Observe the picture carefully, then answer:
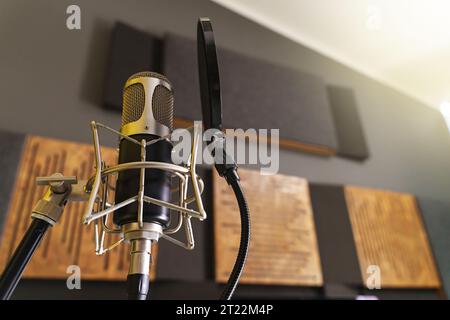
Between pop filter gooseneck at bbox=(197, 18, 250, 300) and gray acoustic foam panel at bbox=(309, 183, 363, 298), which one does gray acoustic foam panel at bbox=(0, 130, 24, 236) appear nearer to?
pop filter gooseneck at bbox=(197, 18, 250, 300)

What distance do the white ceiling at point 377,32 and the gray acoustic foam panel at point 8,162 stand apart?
1174 mm

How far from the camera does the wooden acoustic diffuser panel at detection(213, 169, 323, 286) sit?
1171 mm

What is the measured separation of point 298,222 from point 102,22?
42.7 inches

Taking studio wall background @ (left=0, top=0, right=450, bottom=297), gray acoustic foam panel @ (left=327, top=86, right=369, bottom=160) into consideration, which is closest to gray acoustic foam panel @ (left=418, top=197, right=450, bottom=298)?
studio wall background @ (left=0, top=0, right=450, bottom=297)

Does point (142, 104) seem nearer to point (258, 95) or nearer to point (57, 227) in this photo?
point (57, 227)

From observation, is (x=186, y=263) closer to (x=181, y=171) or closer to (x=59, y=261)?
(x=59, y=261)

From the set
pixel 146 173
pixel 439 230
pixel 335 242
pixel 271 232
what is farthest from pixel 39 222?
pixel 439 230

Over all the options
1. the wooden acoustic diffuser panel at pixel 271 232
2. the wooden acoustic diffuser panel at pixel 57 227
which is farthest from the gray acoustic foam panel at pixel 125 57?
the wooden acoustic diffuser panel at pixel 271 232

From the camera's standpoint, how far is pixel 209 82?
0.94 ft

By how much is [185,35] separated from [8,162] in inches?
35.0

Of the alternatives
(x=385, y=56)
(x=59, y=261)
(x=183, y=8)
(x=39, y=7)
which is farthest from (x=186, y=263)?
(x=385, y=56)

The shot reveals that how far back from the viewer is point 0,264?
86 centimetres

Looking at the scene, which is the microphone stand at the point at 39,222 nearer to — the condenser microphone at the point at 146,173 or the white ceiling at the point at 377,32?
the condenser microphone at the point at 146,173

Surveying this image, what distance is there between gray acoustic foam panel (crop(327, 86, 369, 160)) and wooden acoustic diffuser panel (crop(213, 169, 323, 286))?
42 centimetres
